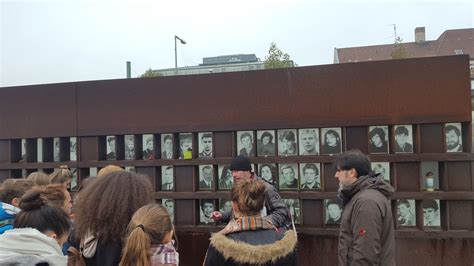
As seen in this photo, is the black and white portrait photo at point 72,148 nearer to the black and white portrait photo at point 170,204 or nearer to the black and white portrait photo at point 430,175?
the black and white portrait photo at point 170,204

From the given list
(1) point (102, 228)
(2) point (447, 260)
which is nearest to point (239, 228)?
(1) point (102, 228)

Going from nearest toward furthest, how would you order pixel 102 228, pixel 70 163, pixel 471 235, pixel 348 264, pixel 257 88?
pixel 102 228 < pixel 348 264 < pixel 471 235 < pixel 257 88 < pixel 70 163

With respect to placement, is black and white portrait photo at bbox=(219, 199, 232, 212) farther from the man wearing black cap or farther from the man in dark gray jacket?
the man in dark gray jacket

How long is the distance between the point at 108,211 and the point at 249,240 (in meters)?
0.82

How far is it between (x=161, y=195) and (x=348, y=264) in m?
2.58

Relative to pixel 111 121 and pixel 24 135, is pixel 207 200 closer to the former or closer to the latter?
pixel 111 121

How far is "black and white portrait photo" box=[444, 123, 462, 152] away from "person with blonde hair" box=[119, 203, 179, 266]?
326 centimetres

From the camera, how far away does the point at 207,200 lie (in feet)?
15.9

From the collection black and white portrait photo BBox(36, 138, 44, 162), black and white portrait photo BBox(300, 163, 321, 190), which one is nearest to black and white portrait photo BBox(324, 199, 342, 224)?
black and white portrait photo BBox(300, 163, 321, 190)

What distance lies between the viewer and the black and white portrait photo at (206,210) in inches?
190

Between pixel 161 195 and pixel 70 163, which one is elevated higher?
pixel 70 163

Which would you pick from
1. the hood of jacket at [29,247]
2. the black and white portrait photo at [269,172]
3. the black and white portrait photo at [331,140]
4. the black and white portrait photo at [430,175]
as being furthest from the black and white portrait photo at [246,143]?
the hood of jacket at [29,247]

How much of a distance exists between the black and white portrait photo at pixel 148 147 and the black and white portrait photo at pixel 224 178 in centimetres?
90

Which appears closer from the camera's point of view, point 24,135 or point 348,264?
point 348,264
